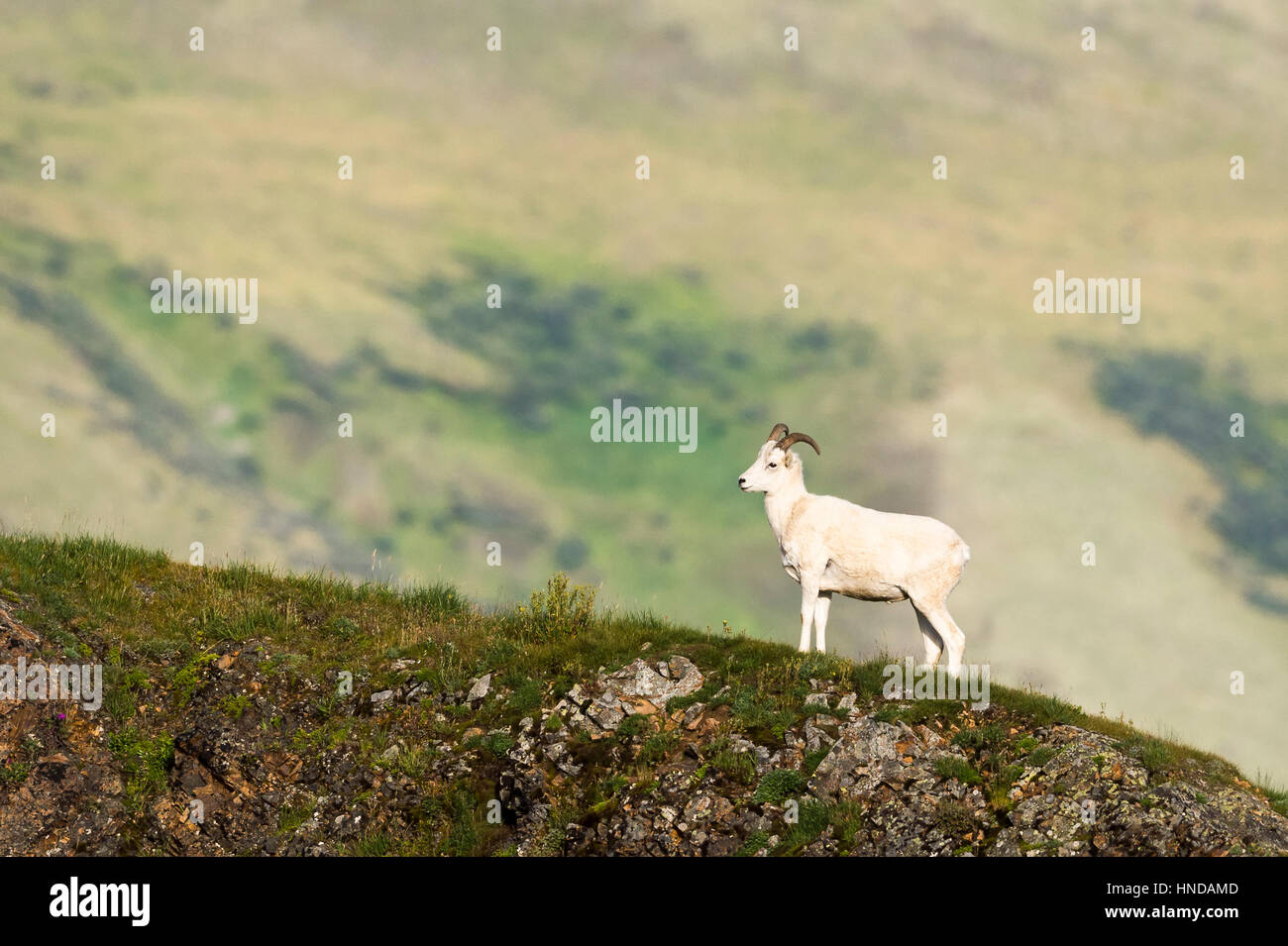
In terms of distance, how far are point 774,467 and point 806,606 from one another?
117 inches

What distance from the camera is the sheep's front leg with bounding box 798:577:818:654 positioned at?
22.5 meters

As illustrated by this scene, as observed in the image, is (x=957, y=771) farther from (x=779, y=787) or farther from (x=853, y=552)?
(x=853, y=552)

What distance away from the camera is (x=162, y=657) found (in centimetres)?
2375

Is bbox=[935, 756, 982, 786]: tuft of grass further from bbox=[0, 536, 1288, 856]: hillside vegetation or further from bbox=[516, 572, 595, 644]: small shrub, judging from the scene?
A: bbox=[516, 572, 595, 644]: small shrub

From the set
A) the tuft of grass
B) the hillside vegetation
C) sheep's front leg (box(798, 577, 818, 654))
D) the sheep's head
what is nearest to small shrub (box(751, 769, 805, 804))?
the hillside vegetation

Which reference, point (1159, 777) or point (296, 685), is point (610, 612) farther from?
point (1159, 777)

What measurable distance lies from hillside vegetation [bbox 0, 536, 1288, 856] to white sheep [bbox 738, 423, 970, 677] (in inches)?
55.4

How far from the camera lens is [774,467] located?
23281 mm

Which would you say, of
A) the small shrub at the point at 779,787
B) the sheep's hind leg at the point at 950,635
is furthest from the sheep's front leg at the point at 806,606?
the small shrub at the point at 779,787

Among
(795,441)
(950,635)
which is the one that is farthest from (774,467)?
(950,635)
